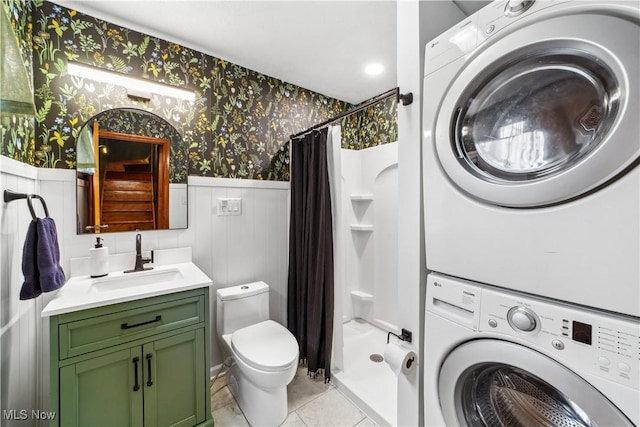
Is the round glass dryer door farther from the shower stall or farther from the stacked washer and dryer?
the shower stall

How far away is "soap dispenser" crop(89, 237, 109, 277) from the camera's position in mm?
1531

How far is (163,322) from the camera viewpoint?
1344 millimetres

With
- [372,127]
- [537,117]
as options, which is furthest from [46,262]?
[372,127]

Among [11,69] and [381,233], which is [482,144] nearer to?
[11,69]

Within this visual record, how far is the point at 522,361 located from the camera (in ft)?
2.38

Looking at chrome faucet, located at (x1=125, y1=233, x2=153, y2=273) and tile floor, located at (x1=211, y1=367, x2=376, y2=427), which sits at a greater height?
chrome faucet, located at (x1=125, y1=233, x2=153, y2=273)

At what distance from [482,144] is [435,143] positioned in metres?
0.15

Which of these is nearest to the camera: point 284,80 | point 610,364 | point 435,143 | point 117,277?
point 610,364

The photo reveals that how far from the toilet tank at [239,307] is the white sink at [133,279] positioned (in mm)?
346

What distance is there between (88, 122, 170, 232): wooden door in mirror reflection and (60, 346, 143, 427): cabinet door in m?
0.81

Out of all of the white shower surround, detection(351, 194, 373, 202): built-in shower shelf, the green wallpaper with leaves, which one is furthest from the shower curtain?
detection(351, 194, 373, 202): built-in shower shelf

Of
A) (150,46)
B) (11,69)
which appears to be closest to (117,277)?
(11,69)

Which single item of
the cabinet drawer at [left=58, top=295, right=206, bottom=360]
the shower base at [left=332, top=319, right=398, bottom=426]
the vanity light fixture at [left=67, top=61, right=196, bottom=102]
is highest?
the vanity light fixture at [left=67, top=61, right=196, bottom=102]

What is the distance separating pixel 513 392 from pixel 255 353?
4.06ft
